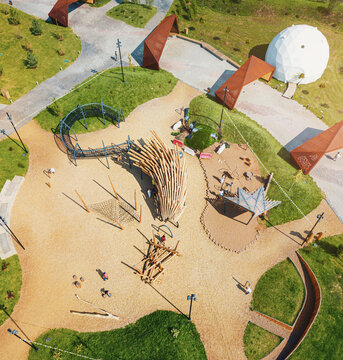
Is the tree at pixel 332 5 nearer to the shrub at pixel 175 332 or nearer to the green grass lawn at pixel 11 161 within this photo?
the green grass lawn at pixel 11 161

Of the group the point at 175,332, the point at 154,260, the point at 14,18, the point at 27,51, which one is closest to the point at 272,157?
the point at 154,260

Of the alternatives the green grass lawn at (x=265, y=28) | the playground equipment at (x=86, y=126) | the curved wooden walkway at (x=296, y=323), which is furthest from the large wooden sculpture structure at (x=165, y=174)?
the green grass lawn at (x=265, y=28)

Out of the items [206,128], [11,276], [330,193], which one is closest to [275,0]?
[206,128]

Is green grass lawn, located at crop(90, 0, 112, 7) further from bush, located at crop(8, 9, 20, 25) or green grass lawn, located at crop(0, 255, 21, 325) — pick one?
green grass lawn, located at crop(0, 255, 21, 325)

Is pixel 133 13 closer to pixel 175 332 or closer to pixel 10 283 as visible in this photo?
pixel 10 283

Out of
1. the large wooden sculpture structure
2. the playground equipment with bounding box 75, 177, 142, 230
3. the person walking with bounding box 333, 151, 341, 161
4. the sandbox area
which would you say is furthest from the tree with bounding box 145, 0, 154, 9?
the person walking with bounding box 333, 151, 341, 161

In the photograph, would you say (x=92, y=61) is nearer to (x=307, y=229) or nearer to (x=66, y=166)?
(x=66, y=166)
